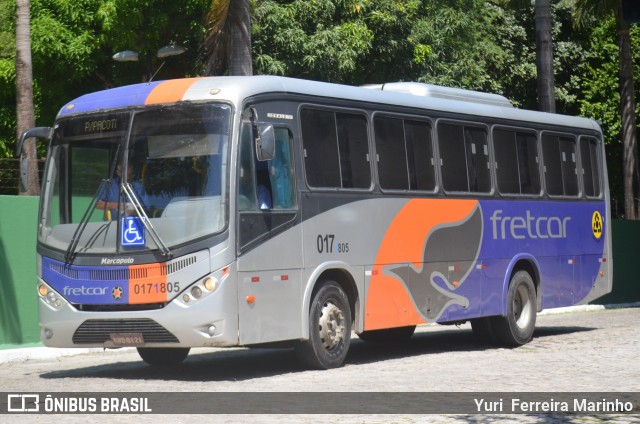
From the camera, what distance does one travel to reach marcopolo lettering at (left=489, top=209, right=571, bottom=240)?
693 inches

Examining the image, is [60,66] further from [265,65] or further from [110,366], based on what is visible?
[110,366]

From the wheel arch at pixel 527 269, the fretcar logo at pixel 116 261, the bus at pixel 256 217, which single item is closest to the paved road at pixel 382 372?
the bus at pixel 256 217

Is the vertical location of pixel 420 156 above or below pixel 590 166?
below

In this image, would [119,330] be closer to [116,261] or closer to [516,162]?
[116,261]

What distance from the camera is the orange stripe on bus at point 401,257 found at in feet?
48.9

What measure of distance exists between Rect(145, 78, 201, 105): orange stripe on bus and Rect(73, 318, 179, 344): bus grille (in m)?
2.39

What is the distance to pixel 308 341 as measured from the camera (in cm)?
1373

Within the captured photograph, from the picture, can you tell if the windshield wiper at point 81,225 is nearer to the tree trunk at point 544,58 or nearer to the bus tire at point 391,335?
the bus tire at point 391,335

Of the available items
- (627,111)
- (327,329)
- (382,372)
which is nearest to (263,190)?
(327,329)

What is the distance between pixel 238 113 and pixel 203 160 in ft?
2.04

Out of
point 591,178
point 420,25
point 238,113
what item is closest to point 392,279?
point 238,113

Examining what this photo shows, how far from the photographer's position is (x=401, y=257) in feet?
50.9

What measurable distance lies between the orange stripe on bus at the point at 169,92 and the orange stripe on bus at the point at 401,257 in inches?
132

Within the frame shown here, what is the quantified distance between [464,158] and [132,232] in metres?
5.81
